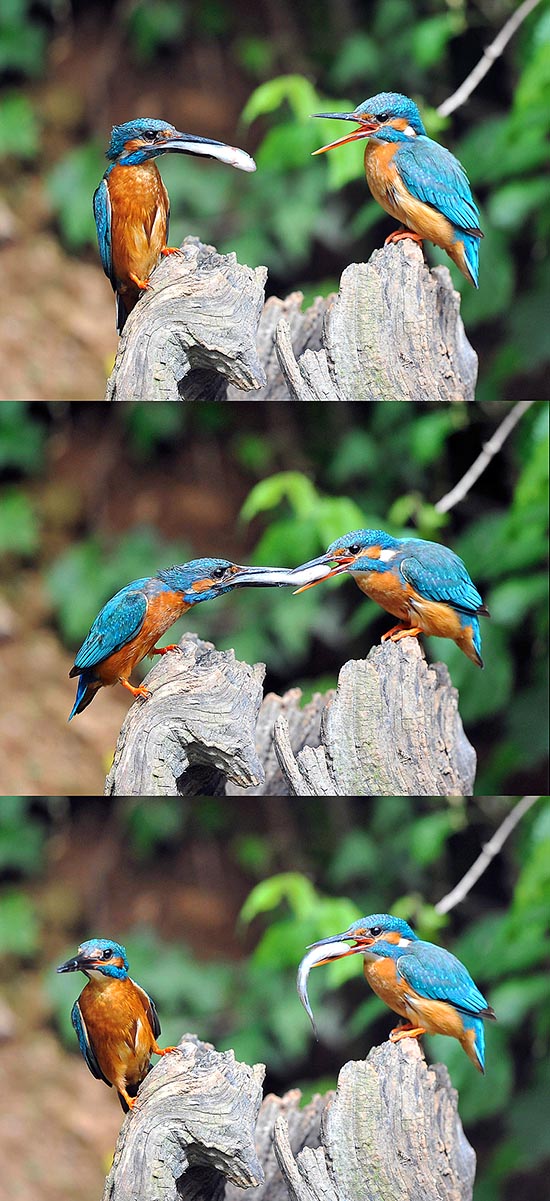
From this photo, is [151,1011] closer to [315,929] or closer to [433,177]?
[315,929]

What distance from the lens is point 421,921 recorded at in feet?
5.21

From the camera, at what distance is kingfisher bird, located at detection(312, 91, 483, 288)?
59.2 inches

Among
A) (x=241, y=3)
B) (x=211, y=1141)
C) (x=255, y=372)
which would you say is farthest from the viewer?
(x=241, y=3)

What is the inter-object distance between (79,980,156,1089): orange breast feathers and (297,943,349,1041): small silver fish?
181 millimetres

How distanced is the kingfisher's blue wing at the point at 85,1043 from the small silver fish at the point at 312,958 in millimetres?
240

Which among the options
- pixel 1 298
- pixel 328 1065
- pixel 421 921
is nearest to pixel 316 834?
pixel 421 921

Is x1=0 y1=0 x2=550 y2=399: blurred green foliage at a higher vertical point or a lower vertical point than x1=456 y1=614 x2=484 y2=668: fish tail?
higher

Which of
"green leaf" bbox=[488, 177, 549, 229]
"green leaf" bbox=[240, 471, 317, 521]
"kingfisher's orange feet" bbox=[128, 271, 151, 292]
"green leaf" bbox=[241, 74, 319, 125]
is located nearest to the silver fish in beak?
"green leaf" bbox=[240, 471, 317, 521]

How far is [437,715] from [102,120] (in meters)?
0.89

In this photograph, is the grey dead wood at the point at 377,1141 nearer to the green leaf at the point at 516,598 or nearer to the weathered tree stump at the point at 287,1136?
the weathered tree stump at the point at 287,1136

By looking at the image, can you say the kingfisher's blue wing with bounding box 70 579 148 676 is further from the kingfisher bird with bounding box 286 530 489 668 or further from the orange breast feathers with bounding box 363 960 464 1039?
the orange breast feathers with bounding box 363 960 464 1039

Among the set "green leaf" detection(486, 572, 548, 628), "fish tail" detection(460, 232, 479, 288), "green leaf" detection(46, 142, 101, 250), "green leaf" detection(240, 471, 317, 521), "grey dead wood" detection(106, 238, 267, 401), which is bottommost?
"green leaf" detection(486, 572, 548, 628)

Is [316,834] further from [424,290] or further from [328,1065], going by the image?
[424,290]

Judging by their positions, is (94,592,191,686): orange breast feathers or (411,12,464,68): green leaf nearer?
(94,592,191,686): orange breast feathers
